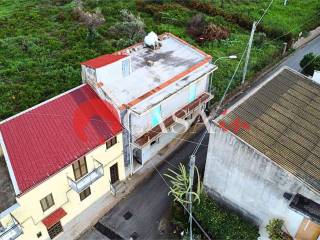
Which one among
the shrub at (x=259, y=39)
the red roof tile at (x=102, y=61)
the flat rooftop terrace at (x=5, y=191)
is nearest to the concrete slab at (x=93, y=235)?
Result: the flat rooftop terrace at (x=5, y=191)

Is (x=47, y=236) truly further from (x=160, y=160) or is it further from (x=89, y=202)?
(x=160, y=160)

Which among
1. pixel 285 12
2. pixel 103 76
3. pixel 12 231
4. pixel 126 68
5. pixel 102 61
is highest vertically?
pixel 102 61

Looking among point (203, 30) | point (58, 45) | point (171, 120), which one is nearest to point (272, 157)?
point (171, 120)

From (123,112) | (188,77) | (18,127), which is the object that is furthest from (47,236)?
(188,77)

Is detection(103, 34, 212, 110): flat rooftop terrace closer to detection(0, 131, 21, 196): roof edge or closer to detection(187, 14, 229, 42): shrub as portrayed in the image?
detection(0, 131, 21, 196): roof edge

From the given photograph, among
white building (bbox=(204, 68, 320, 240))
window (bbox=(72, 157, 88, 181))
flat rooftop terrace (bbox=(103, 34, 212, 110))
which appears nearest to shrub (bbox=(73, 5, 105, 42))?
flat rooftop terrace (bbox=(103, 34, 212, 110))

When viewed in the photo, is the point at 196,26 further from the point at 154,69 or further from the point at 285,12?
the point at 154,69
